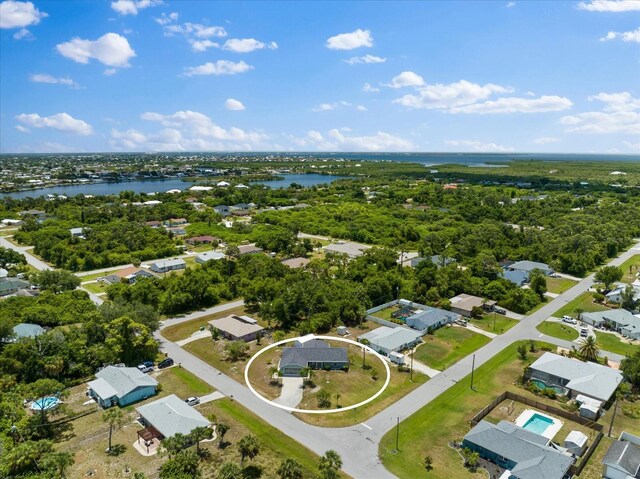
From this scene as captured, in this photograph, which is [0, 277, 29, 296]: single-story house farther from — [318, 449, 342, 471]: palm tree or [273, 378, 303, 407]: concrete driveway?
[318, 449, 342, 471]: palm tree

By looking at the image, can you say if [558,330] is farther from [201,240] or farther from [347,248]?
[201,240]

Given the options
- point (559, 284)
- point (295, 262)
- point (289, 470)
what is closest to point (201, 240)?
point (295, 262)

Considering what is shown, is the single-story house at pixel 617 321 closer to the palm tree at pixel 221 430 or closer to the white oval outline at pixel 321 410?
the white oval outline at pixel 321 410

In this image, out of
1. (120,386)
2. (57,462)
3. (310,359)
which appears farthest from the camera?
(310,359)

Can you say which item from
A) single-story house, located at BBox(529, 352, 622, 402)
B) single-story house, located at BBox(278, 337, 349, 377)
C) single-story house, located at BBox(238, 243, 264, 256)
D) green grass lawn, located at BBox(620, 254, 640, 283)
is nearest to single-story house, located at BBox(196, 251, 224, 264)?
single-story house, located at BBox(238, 243, 264, 256)

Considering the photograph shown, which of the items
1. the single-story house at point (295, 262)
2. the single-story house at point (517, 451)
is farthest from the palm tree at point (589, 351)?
the single-story house at point (295, 262)

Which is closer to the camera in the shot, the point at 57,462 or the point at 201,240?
the point at 57,462

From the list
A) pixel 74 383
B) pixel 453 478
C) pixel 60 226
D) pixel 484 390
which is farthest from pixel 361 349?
pixel 60 226

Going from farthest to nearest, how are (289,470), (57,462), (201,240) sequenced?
(201,240)
(289,470)
(57,462)
